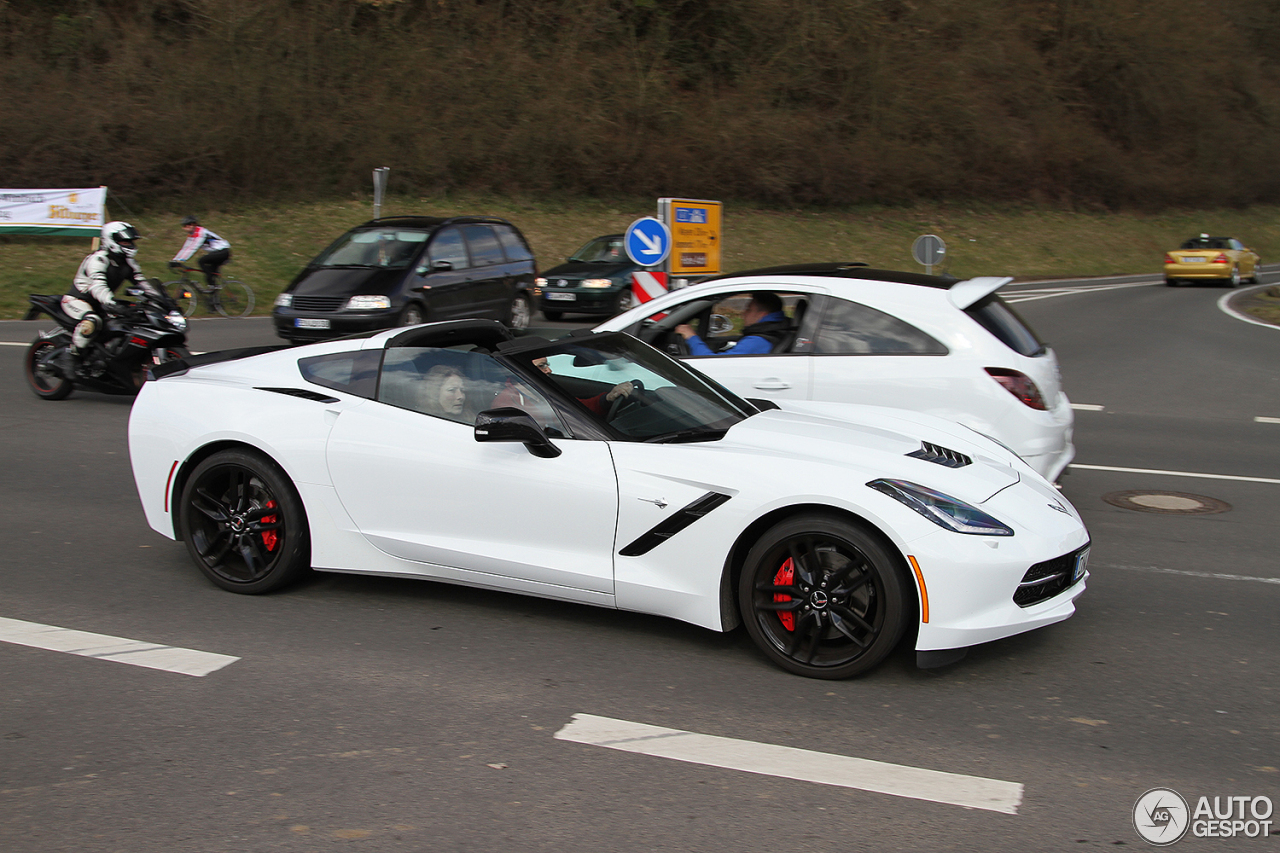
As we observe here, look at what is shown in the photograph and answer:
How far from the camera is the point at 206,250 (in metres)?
19.4

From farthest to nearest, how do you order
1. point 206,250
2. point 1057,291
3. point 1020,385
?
point 1057,291, point 206,250, point 1020,385

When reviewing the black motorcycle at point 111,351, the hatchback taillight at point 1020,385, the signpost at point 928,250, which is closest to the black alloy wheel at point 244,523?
the hatchback taillight at point 1020,385

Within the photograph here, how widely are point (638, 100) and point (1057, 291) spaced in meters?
15.4

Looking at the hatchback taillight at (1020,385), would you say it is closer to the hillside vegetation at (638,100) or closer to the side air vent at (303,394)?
the side air vent at (303,394)

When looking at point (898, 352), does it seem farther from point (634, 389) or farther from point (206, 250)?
point (206, 250)

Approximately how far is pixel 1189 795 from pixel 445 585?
11.3 feet

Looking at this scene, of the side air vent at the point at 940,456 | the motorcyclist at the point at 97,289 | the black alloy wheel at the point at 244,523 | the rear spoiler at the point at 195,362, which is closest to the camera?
the side air vent at the point at 940,456

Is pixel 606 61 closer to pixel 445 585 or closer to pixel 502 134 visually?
pixel 502 134

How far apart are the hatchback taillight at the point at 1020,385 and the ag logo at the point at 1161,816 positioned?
3.59 metres

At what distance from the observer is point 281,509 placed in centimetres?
540

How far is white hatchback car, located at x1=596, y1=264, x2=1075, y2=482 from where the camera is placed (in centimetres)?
693

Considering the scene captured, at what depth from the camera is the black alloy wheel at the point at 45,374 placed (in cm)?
1136

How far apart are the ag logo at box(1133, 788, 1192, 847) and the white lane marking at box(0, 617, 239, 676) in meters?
3.36

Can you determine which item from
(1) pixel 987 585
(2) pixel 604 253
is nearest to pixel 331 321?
(2) pixel 604 253
